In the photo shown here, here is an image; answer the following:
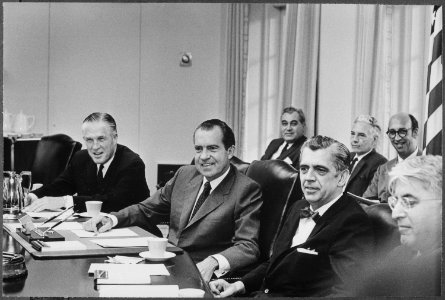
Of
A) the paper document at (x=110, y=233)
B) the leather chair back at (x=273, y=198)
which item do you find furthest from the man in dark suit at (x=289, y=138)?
the paper document at (x=110, y=233)

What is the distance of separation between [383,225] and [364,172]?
1.59ft

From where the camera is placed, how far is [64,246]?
2301 millimetres

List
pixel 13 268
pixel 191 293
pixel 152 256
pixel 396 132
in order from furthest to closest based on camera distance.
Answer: pixel 396 132 < pixel 152 256 < pixel 13 268 < pixel 191 293

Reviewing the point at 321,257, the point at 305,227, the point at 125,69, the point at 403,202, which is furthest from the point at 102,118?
the point at 403,202

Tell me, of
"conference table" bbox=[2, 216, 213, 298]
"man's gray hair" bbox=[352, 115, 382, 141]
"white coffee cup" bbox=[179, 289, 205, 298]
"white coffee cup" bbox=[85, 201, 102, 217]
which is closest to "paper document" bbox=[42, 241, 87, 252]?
"conference table" bbox=[2, 216, 213, 298]

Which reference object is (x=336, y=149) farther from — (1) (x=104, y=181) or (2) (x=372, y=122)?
(1) (x=104, y=181)

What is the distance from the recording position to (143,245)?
2.39 meters

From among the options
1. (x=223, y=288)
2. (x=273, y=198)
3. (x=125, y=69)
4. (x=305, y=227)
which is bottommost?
(x=223, y=288)

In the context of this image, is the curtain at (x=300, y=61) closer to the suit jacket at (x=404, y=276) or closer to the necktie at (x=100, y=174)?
the suit jacket at (x=404, y=276)

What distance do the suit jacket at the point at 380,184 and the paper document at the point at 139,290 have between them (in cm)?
115

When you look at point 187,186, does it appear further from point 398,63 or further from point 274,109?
point 398,63

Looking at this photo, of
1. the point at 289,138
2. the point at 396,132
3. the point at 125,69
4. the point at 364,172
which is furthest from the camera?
the point at 125,69

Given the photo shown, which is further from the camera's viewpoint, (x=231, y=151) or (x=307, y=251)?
(x=231, y=151)

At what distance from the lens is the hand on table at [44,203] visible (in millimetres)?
3000
